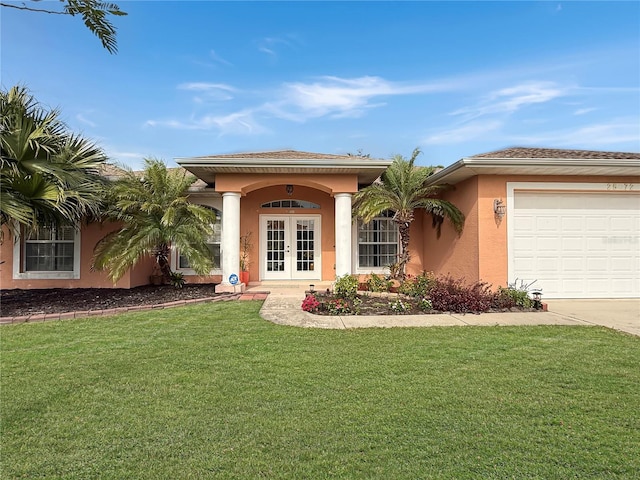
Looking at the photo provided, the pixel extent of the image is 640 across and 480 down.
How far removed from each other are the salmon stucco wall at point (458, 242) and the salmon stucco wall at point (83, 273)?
31.6 ft

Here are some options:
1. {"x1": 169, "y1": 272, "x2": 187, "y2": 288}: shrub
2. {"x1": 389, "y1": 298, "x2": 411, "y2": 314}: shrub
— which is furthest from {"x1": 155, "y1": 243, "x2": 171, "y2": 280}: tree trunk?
{"x1": 389, "y1": 298, "x2": 411, "y2": 314}: shrub

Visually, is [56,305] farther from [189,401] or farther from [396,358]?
[396,358]

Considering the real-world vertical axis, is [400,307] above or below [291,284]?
below

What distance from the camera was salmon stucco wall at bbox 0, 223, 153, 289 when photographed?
37.1ft

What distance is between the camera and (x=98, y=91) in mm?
7094

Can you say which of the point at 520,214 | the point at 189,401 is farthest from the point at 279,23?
the point at 189,401

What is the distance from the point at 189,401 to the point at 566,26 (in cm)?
1276

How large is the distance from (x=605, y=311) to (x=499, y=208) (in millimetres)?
3314

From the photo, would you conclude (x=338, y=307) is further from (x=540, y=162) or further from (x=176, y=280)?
(x=540, y=162)

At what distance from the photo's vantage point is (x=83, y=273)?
11453 millimetres

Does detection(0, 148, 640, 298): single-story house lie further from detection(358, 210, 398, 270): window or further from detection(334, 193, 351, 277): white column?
detection(358, 210, 398, 270): window

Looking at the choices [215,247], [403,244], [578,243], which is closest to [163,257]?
[215,247]

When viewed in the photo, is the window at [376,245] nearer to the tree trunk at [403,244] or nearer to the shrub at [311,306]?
the tree trunk at [403,244]

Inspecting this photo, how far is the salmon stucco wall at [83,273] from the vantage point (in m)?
11.3
